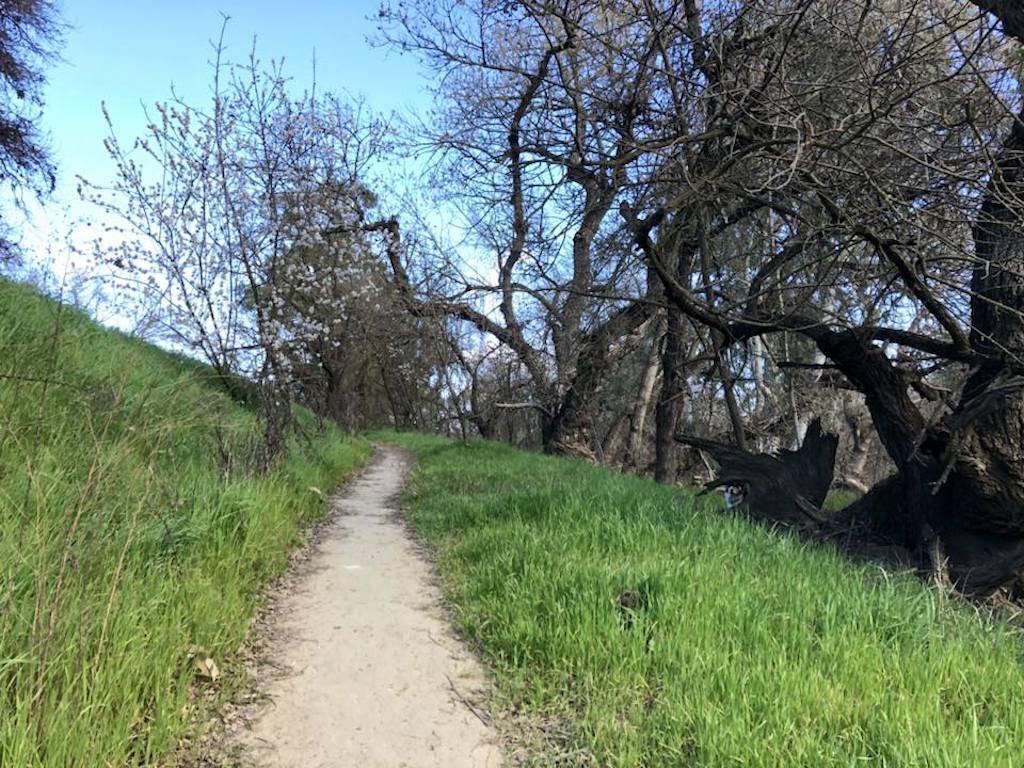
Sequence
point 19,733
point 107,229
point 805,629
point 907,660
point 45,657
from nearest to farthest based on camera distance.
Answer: point 19,733
point 45,657
point 907,660
point 805,629
point 107,229

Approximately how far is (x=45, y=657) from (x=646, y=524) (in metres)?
4.16

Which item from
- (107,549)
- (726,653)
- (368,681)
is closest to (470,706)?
(368,681)

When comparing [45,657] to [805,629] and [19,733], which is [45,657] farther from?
[805,629]

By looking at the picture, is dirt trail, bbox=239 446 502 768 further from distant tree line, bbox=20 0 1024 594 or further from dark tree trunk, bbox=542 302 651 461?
dark tree trunk, bbox=542 302 651 461

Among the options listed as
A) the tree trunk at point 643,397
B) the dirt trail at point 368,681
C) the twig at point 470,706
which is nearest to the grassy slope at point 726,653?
the twig at point 470,706

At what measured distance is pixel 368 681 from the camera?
338 cm

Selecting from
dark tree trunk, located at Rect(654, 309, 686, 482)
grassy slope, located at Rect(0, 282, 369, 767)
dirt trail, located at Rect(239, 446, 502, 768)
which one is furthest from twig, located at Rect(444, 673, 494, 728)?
dark tree trunk, located at Rect(654, 309, 686, 482)

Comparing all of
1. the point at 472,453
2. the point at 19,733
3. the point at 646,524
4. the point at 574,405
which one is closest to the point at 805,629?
the point at 646,524

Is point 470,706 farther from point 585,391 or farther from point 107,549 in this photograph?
point 585,391

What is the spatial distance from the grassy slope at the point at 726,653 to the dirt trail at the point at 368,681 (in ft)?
0.79

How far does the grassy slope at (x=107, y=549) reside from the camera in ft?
8.00

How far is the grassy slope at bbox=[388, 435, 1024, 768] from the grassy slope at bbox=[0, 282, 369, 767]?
1538 mm

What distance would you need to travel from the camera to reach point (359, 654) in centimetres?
371

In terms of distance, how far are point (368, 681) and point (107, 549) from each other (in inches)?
57.1
